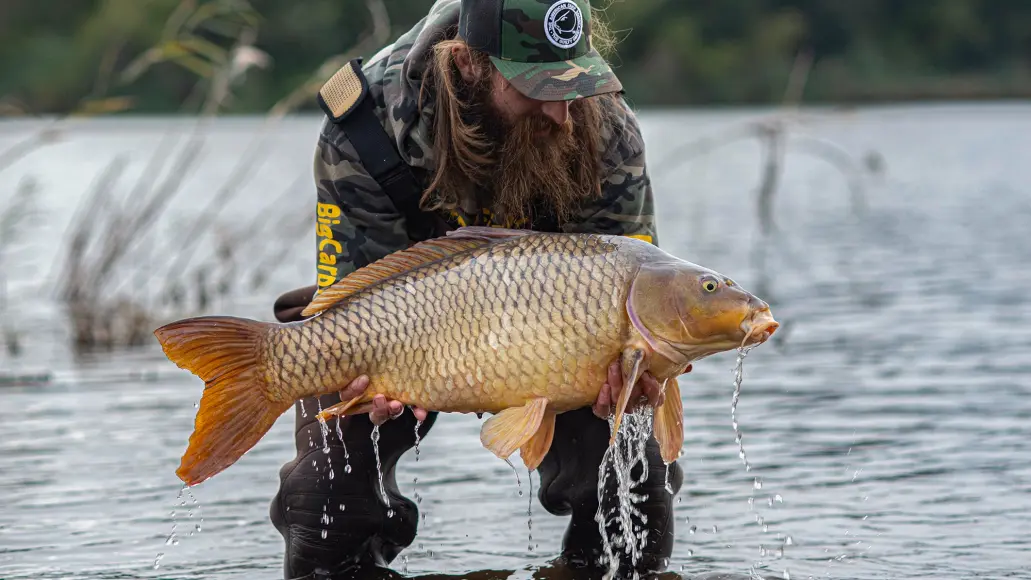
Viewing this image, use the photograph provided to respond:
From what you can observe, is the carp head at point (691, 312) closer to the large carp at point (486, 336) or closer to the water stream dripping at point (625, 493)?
the large carp at point (486, 336)

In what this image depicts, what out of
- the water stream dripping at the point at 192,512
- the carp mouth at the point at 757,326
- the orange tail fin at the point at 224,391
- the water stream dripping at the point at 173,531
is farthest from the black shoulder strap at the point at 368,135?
the water stream dripping at the point at 192,512

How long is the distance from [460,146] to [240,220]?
44.5 ft

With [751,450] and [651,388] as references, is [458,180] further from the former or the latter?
[751,450]

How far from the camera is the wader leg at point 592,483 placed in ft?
13.6

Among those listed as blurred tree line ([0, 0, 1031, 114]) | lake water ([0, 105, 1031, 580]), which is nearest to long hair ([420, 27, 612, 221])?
Answer: lake water ([0, 105, 1031, 580])

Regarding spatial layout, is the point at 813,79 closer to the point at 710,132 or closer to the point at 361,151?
the point at 710,132

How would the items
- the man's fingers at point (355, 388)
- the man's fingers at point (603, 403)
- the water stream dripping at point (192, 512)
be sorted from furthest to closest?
1. the water stream dripping at point (192, 512)
2. the man's fingers at point (355, 388)
3. the man's fingers at point (603, 403)

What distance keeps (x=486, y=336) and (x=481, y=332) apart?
0.06 feet

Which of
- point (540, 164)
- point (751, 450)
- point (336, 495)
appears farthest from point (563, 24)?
point (751, 450)

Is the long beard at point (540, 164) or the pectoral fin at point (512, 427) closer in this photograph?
the pectoral fin at point (512, 427)

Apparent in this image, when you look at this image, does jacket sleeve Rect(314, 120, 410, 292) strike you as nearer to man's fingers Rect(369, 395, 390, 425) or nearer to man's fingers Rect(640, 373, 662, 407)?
man's fingers Rect(369, 395, 390, 425)

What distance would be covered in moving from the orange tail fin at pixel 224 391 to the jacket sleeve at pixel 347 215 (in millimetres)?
432

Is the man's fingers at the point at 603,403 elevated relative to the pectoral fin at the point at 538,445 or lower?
elevated

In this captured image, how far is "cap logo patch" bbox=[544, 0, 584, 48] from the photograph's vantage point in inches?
141
